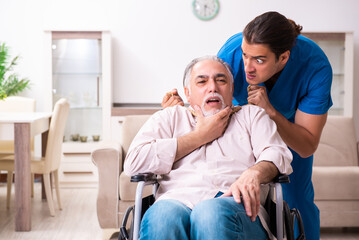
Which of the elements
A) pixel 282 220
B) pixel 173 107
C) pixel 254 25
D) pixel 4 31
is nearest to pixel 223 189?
pixel 282 220

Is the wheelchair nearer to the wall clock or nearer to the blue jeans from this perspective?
the blue jeans

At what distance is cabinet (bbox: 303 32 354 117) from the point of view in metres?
4.82

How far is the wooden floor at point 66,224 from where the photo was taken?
3146 mm

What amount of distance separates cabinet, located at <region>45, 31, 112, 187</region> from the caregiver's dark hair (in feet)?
10.6

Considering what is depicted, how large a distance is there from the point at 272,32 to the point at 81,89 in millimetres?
3588

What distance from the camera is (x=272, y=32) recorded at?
1734mm

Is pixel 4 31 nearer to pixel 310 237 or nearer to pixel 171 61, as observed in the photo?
pixel 171 61

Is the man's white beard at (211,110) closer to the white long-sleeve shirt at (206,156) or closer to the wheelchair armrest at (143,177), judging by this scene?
the white long-sleeve shirt at (206,156)

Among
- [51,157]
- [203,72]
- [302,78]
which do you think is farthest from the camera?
[51,157]

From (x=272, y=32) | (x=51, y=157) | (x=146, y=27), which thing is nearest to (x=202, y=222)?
(x=272, y=32)

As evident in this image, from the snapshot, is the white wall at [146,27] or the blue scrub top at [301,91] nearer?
the blue scrub top at [301,91]

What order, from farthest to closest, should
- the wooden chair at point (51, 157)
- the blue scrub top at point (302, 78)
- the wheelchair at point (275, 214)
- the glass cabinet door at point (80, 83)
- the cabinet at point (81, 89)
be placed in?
the glass cabinet door at point (80, 83) → the cabinet at point (81, 89) → the wooden chair at point (51, 157) → the blue scrub top at point (302, 78) → the wheelchair at point (275, 214)

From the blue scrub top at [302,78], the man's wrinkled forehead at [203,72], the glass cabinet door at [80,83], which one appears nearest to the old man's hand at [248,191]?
the man's wrinkled forehead at [203,72]

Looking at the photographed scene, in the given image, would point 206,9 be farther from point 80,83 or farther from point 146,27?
point 80,83
